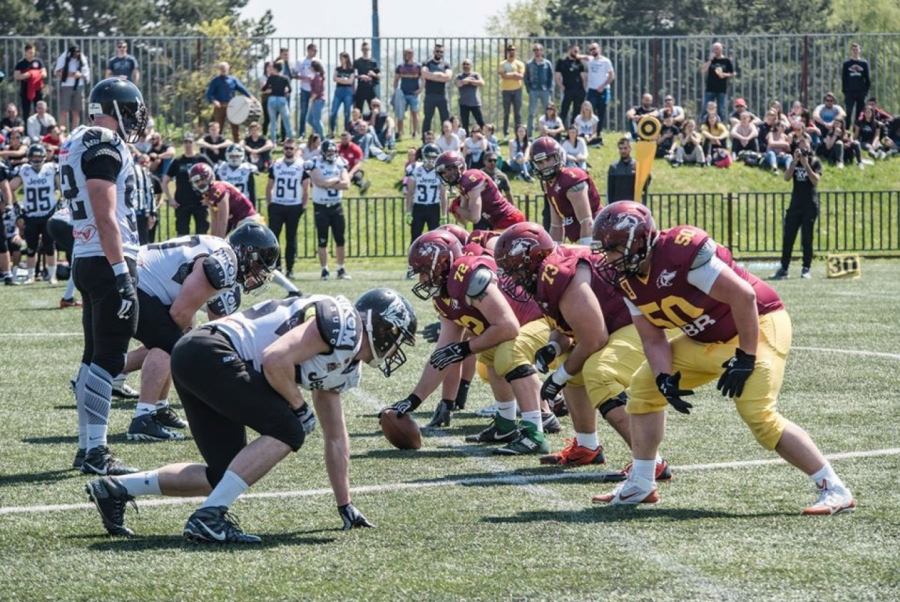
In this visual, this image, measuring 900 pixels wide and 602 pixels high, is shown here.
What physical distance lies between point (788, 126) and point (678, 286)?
2406cm

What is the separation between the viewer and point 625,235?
647 cm

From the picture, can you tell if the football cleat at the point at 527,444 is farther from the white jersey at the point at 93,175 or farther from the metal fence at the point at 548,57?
the metal fence at the point at 548,57

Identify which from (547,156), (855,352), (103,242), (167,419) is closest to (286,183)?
(547,156)

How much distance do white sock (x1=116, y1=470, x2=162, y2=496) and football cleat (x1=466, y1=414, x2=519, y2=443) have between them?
118 inches

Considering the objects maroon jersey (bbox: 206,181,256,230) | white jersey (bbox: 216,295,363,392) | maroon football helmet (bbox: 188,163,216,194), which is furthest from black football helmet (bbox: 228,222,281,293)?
maroon jersey (bbox: 206,181,256,230)

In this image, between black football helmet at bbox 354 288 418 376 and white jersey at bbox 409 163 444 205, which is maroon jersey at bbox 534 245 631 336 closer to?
black football helmet at bbox 354 288 418 376

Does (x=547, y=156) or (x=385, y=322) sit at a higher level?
(x=547, y=156)

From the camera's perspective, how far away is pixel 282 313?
6203mm

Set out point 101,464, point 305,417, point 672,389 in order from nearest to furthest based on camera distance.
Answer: point 305,417 → point 672,389 → point 101,464

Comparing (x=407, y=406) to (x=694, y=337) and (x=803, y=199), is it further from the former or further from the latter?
(x=803, y=199)

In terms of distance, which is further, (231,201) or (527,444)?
(231,201)

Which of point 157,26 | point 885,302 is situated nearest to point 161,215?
point 885,302

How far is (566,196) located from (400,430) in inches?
188

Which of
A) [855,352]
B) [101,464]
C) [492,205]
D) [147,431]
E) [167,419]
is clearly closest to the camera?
[101,464]
